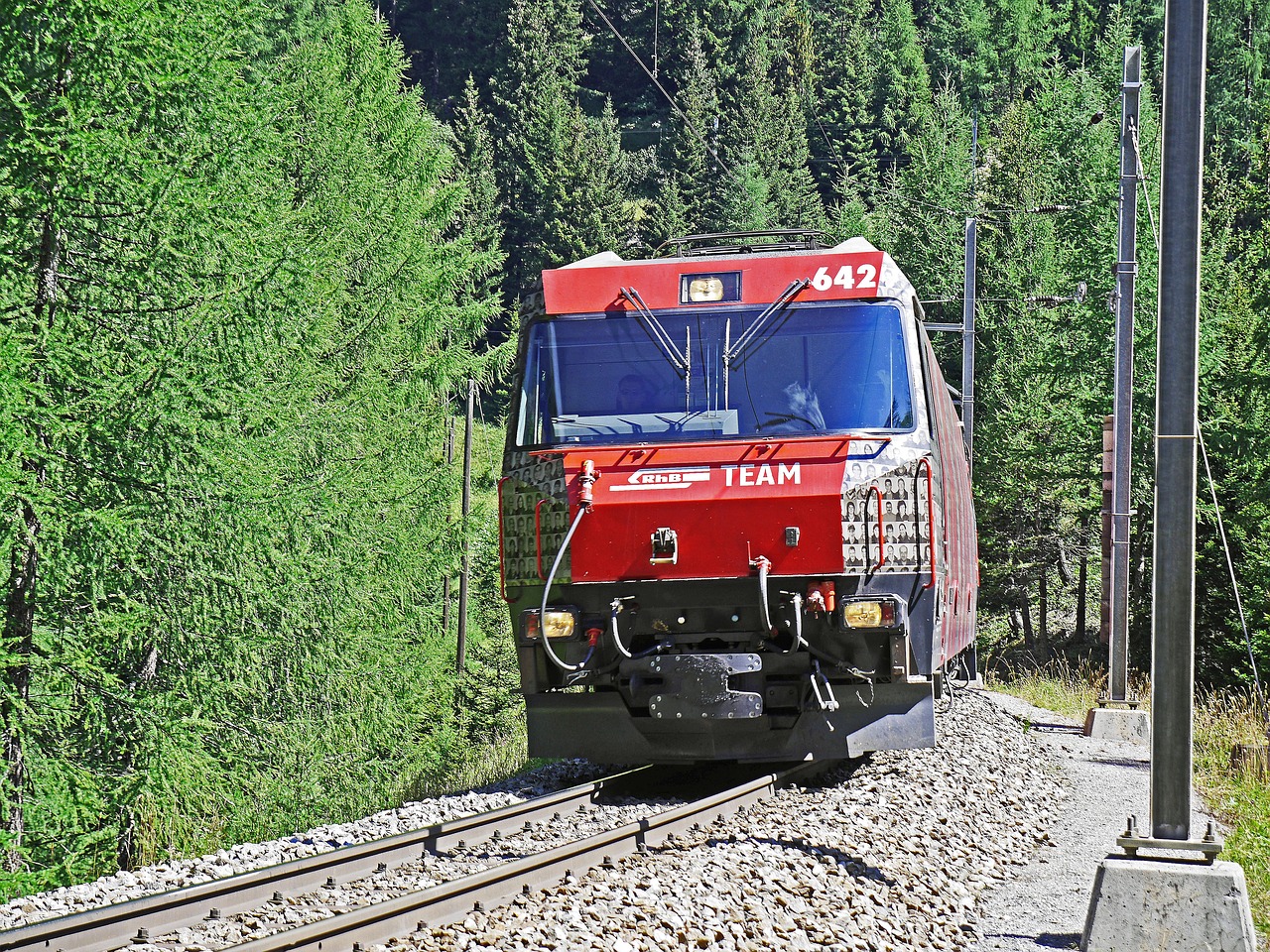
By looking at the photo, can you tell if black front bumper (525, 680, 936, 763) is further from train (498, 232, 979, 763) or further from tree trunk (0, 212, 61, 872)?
tree trunk (0, 212, 61, 872)

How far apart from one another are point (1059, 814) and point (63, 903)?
686 centimetres

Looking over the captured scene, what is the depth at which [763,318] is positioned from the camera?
919 centimetres

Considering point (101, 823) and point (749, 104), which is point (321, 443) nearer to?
point (101, 823)

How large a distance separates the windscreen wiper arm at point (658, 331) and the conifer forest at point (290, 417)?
6.33 feet

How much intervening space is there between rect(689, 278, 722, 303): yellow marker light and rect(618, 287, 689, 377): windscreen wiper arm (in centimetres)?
32

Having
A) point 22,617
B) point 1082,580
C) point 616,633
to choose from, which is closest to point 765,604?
point 616,633

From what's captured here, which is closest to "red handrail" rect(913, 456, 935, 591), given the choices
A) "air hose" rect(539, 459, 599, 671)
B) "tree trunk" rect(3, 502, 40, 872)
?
"air hose" rect(539, 459, 599, 671)

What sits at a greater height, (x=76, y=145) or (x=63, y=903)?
(x=76, y=145)

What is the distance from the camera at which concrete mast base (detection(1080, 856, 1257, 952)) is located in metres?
5.41

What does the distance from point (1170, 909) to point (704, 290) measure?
5232mm

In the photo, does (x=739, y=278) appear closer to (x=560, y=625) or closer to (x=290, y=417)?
(x=560, y=625)

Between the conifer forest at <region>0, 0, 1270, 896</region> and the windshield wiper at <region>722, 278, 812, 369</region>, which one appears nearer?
the windshield wiper at <region>722, 278, 812, 369</region>

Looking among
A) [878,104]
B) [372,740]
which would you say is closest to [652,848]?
[372,740]

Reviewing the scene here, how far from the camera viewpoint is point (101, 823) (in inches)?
511
